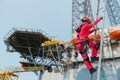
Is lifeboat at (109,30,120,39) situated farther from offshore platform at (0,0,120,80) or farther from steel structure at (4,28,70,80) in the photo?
steel structure at (4,28,70,80)

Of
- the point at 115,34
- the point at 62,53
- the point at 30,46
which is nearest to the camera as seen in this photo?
the point at 115,34

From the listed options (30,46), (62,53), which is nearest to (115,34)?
(62,53)

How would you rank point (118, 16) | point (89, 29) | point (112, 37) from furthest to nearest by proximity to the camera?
point (118, 16) → point (112, 37) → point (89, 29)

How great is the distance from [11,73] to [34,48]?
6.02m

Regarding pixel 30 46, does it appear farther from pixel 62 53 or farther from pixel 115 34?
pixel 115 34

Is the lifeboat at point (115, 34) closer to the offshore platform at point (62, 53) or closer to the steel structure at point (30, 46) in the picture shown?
the offshore platform at point (62, 53)

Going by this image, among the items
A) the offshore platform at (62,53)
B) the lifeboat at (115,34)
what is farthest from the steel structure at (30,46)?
the lifeboat at (115,34)

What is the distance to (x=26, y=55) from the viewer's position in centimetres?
5125

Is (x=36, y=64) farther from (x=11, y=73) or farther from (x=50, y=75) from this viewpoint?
(x=50, y=75)

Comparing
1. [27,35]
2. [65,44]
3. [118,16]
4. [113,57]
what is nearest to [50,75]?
[65,44]

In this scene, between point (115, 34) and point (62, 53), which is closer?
point (115, 34)

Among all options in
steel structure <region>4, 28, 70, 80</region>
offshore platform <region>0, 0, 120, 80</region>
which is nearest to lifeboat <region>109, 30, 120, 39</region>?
offshore platform <region>0, 0, 120, 80</region>

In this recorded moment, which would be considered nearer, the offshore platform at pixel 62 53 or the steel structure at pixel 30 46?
the offshore platform at pixel 62 53

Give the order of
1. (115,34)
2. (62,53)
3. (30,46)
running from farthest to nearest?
(30,46) < (62,53) < (115,34)
